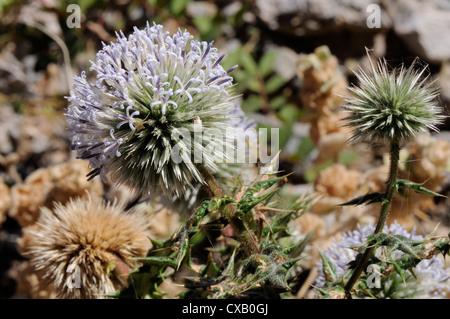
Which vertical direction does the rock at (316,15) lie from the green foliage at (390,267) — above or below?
above

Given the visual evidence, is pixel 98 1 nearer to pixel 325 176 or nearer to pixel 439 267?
pixel 325 176

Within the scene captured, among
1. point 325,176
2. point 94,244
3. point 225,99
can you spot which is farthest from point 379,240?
point 325,176

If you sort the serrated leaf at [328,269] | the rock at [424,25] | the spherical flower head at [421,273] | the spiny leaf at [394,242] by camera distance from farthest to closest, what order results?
the rock at [424,25]
the spherical flower head at [421,273]
the serrated leaf at [328,269]
the spiny leaf at [394,242]

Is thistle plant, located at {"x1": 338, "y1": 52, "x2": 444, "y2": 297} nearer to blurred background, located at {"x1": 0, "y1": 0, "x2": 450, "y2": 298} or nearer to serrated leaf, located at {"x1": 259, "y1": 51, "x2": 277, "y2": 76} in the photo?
blurred background, located at {"x1": 0, "y1": 0, "x2": 450, "y2": 298}

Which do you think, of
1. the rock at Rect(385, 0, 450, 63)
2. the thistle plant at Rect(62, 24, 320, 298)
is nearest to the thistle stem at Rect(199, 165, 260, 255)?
the thistle plant at Rect(62, 24, 320, 298)

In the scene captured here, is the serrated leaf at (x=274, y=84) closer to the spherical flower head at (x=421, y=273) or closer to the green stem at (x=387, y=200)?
the spherical flower head at (x=421, y=273)

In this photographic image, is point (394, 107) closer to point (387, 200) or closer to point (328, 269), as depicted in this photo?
point (387, 200)

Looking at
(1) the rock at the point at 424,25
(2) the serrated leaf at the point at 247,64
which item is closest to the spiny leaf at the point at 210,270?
(2) the serrated leaf at the point at 247,64
